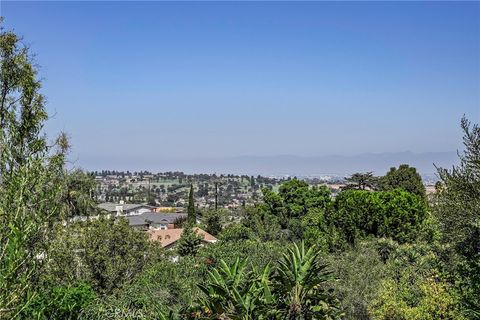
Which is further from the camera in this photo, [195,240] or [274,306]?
[195,240]

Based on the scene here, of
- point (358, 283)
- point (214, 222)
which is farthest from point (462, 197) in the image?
point (214, 222)

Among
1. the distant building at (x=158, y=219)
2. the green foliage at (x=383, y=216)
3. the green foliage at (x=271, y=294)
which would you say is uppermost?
the green foliage at (x=271, y=294)

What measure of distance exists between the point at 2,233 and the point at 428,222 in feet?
87.7

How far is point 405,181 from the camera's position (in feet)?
153

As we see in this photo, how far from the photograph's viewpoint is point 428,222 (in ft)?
92.3

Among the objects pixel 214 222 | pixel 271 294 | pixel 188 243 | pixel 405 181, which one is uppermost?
pixel 405 181

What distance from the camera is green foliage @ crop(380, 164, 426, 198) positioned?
152 ft

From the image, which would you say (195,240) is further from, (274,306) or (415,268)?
(274,306)

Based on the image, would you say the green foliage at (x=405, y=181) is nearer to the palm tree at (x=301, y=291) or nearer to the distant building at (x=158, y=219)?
the distant building at (x=158, y=219)

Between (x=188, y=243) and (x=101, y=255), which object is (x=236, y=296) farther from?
(x=188, y=243)

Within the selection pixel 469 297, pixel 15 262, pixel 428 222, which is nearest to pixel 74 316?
pixel 15 262

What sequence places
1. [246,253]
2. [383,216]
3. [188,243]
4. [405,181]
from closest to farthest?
1. [246,253]
2. [383,216]
3. [188,243]
4. [405,181]

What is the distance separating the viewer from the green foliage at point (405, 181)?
46312 millimetres

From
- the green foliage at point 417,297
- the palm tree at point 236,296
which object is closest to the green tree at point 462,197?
the green foliage at point 417,297
